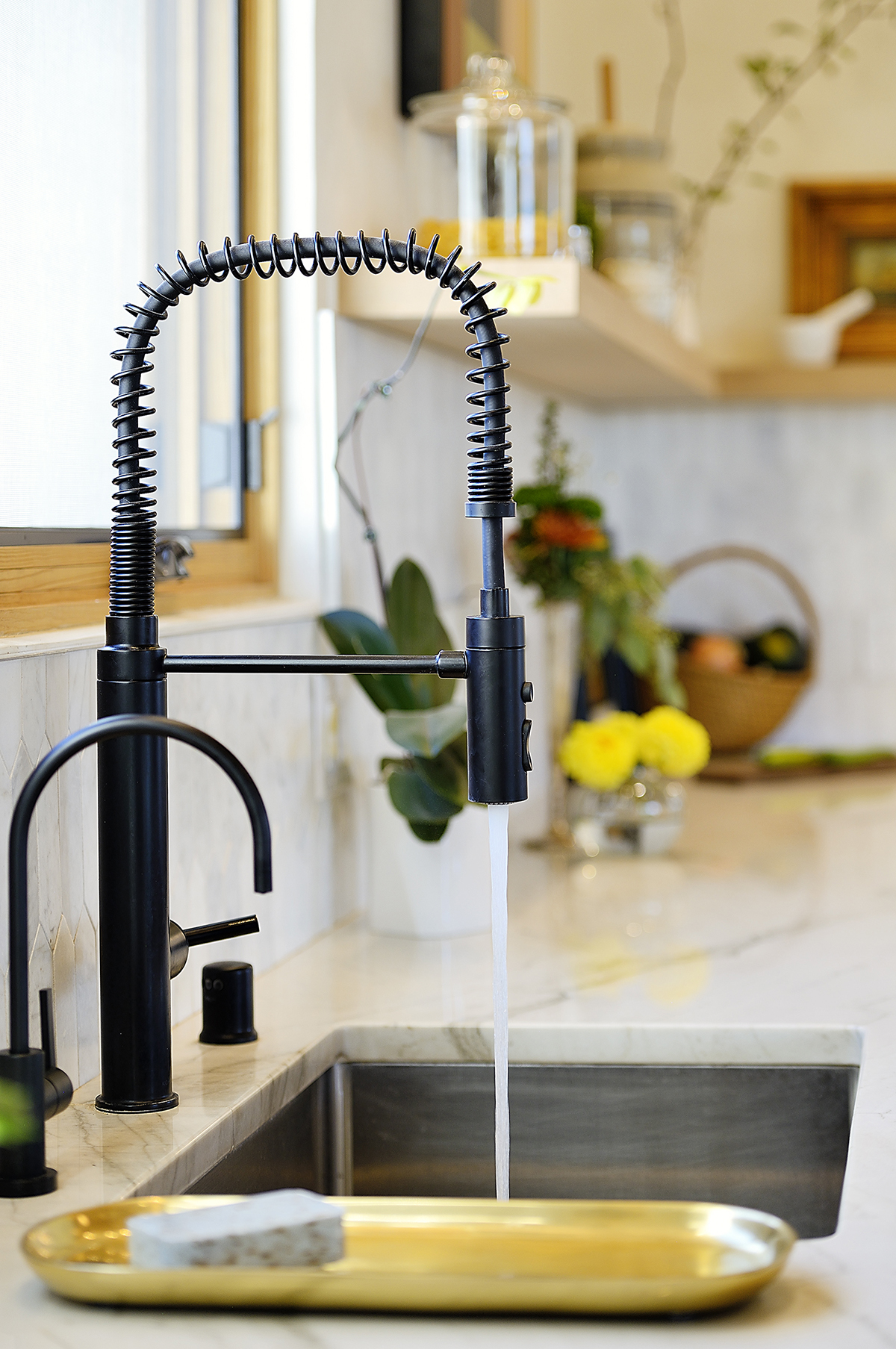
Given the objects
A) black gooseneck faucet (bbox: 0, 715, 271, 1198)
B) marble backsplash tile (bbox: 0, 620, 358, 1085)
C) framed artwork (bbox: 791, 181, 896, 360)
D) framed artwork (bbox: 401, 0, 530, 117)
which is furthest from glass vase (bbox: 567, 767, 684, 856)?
framed artwork (bbox: 791, 181, 896, 360)

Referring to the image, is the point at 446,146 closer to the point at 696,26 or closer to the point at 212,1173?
the point at 212,1173

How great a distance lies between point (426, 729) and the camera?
1345 mm

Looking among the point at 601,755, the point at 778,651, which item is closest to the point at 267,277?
the point at 601,755

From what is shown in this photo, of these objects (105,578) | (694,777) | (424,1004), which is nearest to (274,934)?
(424,1004)

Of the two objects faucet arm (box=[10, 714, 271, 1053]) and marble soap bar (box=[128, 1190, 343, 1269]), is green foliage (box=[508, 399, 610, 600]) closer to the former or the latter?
faucet arm (box=[10, 714, 271, 1053])

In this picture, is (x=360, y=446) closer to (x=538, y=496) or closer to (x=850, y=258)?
(x=538, y=496)

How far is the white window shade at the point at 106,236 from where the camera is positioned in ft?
3.42

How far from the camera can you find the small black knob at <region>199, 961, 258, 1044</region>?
1081 millimetres

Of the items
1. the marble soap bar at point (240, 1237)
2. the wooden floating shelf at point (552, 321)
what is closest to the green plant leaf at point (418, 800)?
the wooden floating shelf at point (552, 321)

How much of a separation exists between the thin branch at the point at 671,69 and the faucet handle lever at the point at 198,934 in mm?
2177

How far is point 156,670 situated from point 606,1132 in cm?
50

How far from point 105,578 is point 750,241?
2.04 m

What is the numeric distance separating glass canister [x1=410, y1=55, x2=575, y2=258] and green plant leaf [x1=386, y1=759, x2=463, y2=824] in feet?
1.73

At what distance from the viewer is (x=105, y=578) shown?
1133mm
